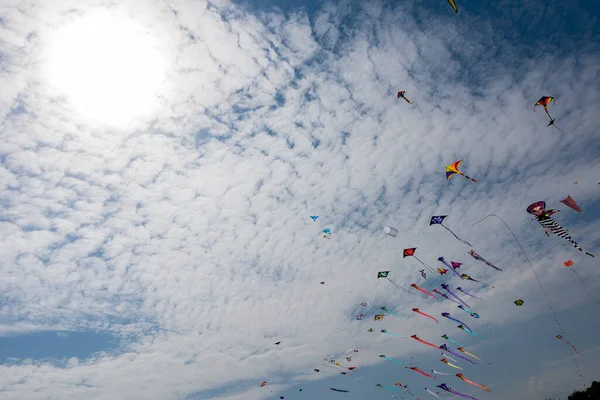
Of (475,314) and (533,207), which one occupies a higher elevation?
(533,207)

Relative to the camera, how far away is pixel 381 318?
44250mm

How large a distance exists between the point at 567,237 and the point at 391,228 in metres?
14.5

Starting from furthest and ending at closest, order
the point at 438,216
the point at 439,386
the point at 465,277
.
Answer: the point at 439,386, the point at 465,277, the point at 438,216

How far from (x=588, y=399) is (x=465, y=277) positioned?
6958 cm

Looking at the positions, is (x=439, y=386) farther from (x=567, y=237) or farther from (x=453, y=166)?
(x=453, y=166)

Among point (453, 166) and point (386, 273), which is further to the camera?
point (386, 273)

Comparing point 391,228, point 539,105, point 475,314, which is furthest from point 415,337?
point 539,105

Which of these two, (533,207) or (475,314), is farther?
(475,314)

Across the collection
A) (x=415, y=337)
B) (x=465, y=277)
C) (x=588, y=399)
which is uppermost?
(x=465, y=277)

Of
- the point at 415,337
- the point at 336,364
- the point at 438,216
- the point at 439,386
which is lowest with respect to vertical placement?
the point at 439,386

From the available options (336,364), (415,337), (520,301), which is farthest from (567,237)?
(336,364)

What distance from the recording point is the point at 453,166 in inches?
1133

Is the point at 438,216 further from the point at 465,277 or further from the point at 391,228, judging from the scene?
the point at 465,277

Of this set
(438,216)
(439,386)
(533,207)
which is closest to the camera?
(533,207)
